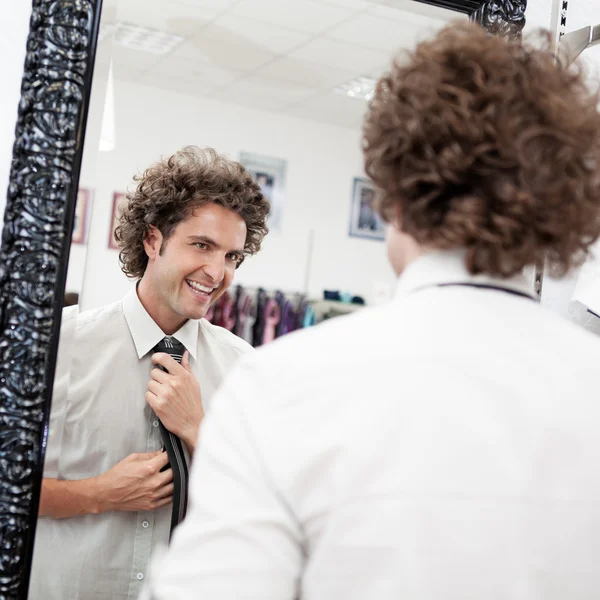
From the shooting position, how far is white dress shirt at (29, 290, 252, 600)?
3.64 ft

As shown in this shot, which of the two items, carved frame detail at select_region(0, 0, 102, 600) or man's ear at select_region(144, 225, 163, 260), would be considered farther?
man's ear at select_region(144, 225, 163, 260)

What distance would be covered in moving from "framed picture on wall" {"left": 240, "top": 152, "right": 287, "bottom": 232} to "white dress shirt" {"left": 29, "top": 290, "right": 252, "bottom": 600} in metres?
0.26

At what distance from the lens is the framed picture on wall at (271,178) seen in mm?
1210

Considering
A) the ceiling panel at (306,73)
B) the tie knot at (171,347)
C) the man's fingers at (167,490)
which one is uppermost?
the ceiling panel at (306,73)

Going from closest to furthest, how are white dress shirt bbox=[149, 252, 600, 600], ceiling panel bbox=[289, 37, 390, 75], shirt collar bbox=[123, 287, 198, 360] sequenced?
1. white dress shirt bbox=[149, 252, 600, 600]
2. shirt collar bbox=[123, 287, 198, 360]
3. ceiling panel bbox=[289, 37, 390, 75]

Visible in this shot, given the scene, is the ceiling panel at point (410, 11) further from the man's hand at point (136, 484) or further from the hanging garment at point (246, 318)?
the man's hand at point (136, 484)

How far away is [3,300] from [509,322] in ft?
2.35

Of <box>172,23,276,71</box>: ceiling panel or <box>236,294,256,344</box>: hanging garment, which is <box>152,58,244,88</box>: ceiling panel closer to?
<box>172,23,276,71</box>: ceiling panel

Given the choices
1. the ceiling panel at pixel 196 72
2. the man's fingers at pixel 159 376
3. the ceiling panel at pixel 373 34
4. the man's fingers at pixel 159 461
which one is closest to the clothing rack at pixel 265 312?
the man's fingers at pixel 159 376

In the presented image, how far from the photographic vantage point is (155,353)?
117 cm

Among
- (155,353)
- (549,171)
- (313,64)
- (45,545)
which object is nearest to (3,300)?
(155,353)

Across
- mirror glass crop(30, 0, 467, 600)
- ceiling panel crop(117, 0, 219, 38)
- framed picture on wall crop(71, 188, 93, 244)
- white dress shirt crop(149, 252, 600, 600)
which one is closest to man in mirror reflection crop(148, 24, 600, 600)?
white dress shirt crop(149, 252, 600, 600)

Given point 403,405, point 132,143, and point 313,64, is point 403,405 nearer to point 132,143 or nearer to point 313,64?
point 132,143

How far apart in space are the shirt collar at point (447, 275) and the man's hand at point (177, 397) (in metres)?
0.54
